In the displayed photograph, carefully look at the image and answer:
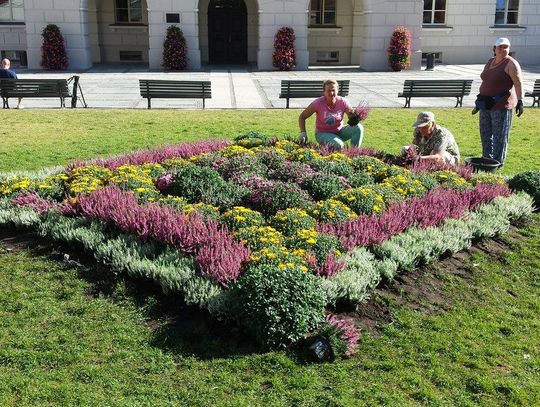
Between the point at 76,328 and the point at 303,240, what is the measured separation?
2.20 metres

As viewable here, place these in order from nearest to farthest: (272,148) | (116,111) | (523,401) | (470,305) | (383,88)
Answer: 1. (523,401)
2. (470,305)
3. (272,148)
4. (116,111)
5. (383,88)

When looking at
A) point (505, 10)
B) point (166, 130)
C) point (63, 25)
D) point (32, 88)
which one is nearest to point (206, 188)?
point (166, 130)

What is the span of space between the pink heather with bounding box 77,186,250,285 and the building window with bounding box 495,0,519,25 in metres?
28.8

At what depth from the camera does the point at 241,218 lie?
258 inches

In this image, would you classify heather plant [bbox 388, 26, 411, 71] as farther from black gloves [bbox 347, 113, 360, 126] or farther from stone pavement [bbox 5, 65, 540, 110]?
black gloves [bbox 347, 113, 360, 126]

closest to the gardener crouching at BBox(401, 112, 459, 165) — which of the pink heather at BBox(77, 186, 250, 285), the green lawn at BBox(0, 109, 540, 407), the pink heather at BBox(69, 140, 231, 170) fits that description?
the green lawn at BBox(0, 109, 540, 407)

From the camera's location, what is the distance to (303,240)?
19.9 feet

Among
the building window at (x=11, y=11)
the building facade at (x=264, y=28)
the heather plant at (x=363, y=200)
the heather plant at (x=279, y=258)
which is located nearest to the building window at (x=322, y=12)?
the building facade at (x=264, y=28)

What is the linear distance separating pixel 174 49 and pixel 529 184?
20.2 metres

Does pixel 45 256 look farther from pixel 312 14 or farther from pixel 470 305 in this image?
pixel 312 14

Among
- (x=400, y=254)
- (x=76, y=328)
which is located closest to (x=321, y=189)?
(x=400, y=254)

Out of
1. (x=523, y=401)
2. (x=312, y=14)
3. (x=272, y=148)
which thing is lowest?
(x=523, y=401)

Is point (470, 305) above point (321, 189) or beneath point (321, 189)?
beneath

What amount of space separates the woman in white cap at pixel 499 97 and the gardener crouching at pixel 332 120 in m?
2.00
